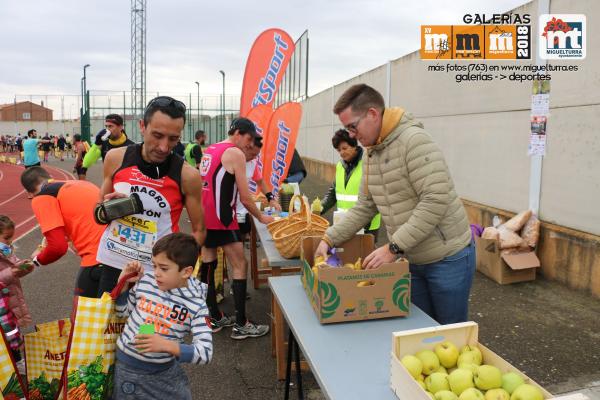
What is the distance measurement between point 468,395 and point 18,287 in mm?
3079

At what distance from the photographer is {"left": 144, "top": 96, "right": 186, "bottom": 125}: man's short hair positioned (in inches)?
88.6

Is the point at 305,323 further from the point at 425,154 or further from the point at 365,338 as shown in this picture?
the point at 425,154

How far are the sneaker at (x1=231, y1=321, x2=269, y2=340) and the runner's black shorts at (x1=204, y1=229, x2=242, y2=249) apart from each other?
2.53 ft

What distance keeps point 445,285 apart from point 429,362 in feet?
2.90

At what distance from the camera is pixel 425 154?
2.26 m

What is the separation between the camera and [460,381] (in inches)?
58.2

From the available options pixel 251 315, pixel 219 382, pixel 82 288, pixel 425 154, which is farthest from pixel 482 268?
pixel 82 288

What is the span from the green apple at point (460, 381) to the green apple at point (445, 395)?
40mm

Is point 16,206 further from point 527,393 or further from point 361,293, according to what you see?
point 527,393

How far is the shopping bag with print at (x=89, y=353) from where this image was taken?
2000 millimetres

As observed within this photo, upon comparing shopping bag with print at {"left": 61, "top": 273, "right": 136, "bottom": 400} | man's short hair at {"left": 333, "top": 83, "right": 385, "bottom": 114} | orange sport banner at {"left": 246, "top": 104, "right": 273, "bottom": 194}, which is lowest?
shopping bag with print at {"left": 61, "top": 273, "right": 136, "bottom": 400}

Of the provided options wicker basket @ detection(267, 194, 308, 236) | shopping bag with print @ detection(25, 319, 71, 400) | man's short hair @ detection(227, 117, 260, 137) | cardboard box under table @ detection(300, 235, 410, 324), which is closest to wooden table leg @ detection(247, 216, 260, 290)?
man's short hair @ detection(227, 117, 260, 137)

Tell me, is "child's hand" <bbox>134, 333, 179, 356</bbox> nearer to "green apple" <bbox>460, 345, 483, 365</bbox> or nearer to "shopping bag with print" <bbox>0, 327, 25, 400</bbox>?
"shopping bag with print" <bbox>0, 327, 25, 400</bbox>

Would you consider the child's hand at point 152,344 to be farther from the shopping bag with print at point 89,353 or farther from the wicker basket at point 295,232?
the wicker basket at point 295,232
